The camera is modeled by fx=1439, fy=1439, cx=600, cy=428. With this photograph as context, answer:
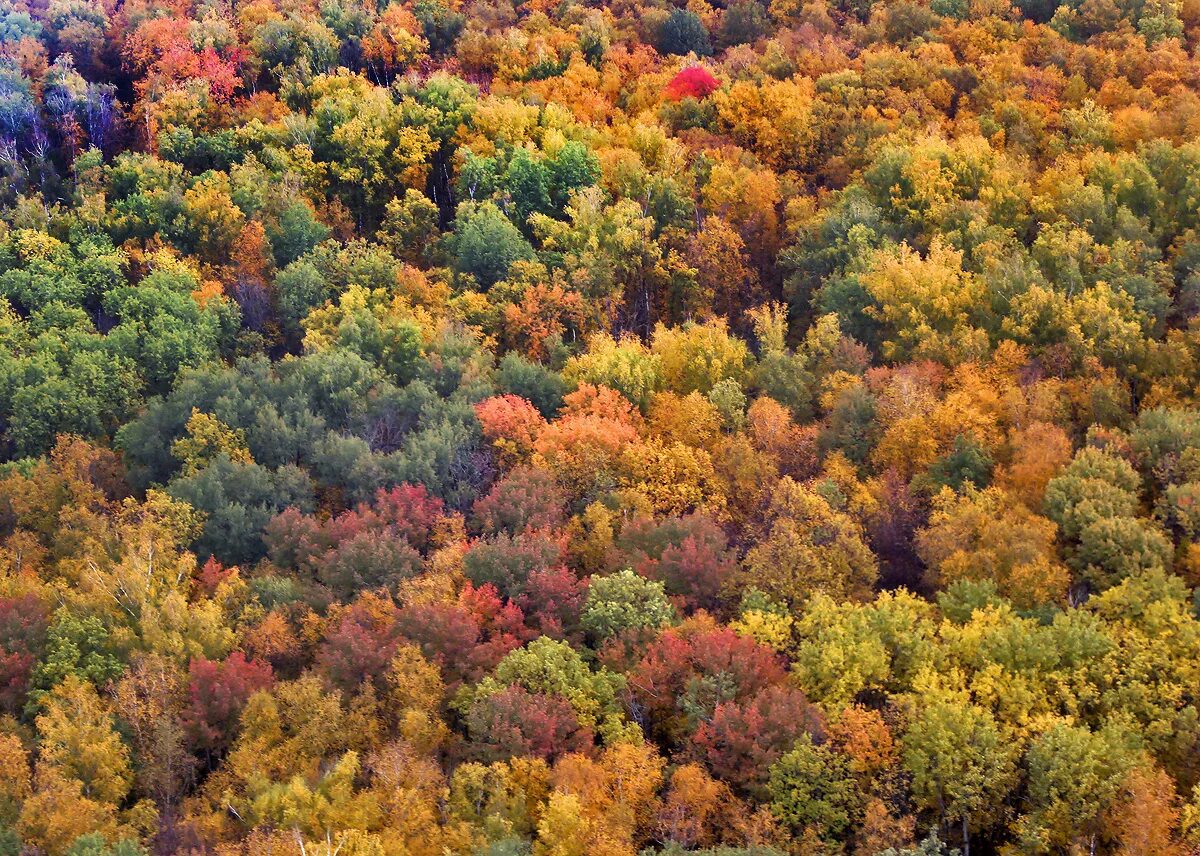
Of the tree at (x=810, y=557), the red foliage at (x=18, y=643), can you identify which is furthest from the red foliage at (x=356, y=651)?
the tree at (x=810, y=557)

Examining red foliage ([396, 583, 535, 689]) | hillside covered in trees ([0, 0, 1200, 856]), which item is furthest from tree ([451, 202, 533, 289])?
red foliage ([396, 583, 535, 689])

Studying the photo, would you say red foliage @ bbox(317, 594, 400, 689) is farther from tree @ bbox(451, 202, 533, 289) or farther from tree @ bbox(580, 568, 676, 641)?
tree @ bbox(451, 202, 533, 289)

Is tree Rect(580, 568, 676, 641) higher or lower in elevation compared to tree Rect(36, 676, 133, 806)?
higher

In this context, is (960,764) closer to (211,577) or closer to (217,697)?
(217,697)

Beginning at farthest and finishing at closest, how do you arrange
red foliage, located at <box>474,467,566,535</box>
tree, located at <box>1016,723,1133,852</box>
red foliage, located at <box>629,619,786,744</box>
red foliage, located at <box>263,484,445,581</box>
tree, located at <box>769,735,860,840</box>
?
red foliage, located at <box>474,467,566,535</box>, red foliage, located at <box>263,484,445,581</box>, red foliage, located at <box>629,619,786,744</box>, tree, located at <box>769,735,860,840</box>, tree, located at <box>1016,723,1133,852</box>

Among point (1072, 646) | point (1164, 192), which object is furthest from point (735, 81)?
point (1072, 646)

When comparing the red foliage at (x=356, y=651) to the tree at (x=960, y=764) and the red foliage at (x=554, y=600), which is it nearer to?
the red foliage at (x=554, y=600)

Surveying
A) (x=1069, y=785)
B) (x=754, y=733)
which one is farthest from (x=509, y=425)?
(x=1069, y=785)
